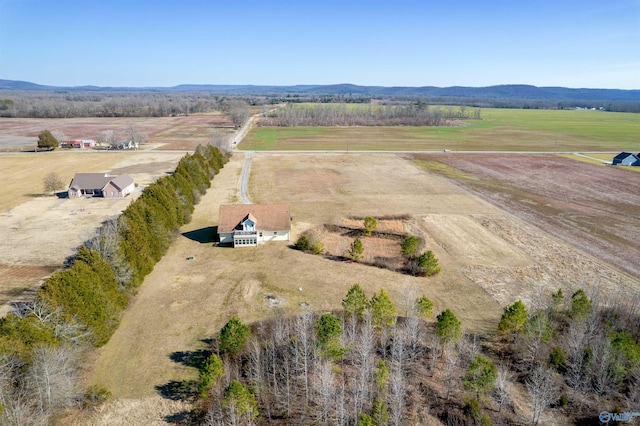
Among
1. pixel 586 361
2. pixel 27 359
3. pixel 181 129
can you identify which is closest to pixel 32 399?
pixel 27 359

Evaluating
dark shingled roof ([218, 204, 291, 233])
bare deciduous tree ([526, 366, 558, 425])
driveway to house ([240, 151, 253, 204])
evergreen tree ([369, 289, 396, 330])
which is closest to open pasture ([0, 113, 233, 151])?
driveway to house ([240, 151, 253, 204])

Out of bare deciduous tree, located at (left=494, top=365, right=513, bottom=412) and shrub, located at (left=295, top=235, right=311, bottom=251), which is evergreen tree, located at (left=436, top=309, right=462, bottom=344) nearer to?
bare deciduous tree, located at (left=494, top=365, right=513, bottom=412)

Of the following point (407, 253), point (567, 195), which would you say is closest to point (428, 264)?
point (407, 253)

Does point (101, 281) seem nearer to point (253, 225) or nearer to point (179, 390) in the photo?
point (179, 390)

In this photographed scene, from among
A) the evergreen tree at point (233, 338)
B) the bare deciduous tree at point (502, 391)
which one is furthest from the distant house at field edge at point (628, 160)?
the evergreen tree at point (233, 338)

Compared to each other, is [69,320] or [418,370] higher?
[69,320]

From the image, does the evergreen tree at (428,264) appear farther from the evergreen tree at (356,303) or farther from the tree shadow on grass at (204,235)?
the tree shadow on grass at (204,235)

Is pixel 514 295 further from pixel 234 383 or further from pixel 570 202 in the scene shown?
pixel 570 202
